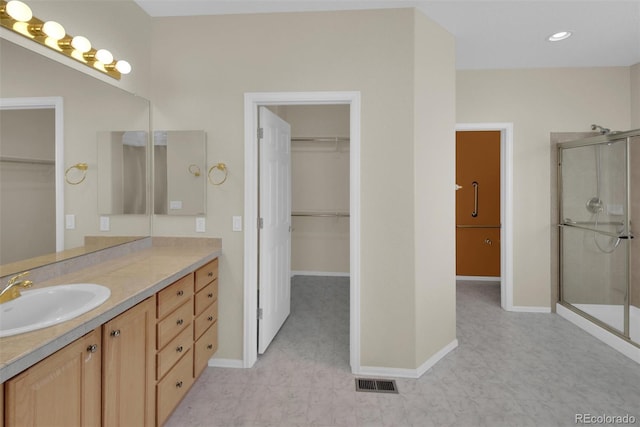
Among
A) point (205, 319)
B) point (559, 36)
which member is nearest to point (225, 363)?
point (205, 319)

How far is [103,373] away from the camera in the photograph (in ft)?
4.19

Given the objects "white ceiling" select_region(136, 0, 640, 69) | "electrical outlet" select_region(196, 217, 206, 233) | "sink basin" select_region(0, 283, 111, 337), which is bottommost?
"sink basin" select_region(0, 283, 111, 337)

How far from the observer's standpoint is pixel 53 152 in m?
1.64

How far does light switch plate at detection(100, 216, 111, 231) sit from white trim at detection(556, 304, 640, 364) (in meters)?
3.96

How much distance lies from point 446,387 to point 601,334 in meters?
1.79

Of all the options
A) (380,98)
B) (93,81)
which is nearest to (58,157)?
(93,81)

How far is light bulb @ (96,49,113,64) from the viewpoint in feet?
6.35

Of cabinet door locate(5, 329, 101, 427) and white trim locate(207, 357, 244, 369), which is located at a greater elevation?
cabinet door locate(5, 329, 101, 427)

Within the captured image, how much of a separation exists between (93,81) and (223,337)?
6.19 feet

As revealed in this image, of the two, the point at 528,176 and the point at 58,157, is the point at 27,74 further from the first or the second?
the point at 528,176

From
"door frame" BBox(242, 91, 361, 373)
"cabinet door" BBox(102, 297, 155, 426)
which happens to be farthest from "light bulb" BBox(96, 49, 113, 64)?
"cabinet door" BBox(102, 297, 155, 426)

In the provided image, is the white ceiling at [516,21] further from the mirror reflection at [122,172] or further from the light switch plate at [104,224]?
the light switch plate at [104,224]

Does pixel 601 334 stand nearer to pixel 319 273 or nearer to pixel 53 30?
pixel 319 273

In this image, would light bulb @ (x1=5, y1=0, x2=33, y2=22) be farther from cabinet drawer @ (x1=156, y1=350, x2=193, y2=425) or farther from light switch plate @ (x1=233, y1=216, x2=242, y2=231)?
cabinet drawer @ (x1=156, y1=350, x2=193, y2=425)
